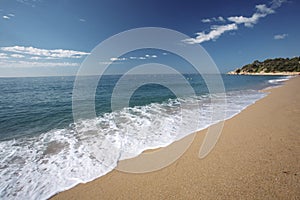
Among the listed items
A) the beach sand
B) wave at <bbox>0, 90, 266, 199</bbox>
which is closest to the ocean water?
wave at <bbox>0, 90, 266, 199</bbox>

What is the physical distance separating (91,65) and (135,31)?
11.9 ft

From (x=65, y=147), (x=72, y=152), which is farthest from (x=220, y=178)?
(x=65, y=147)

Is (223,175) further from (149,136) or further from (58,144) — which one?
(58,144)

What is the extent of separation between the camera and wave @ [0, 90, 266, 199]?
3.74 meters

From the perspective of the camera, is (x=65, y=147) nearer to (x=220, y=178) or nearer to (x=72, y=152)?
(x=72, y=152)

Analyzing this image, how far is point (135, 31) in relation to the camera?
934 cm

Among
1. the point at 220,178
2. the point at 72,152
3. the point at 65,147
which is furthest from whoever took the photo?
the point at 65,147

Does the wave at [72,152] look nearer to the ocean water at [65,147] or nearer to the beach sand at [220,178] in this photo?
the ocean water at [65,147]

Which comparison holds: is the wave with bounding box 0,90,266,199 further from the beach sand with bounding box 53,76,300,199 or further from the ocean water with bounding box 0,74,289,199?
the beach sand with bounding box 53,76,300,199

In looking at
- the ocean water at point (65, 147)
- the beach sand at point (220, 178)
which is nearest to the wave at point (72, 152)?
the ocean water at point (65, 147)

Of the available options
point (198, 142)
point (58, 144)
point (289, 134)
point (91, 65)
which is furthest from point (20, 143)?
point (289, 134)

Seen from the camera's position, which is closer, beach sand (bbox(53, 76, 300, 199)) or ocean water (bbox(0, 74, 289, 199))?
beach sand (bbox(53, 76, 300, 199))

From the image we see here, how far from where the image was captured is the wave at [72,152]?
3.74m

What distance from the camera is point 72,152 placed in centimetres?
539
